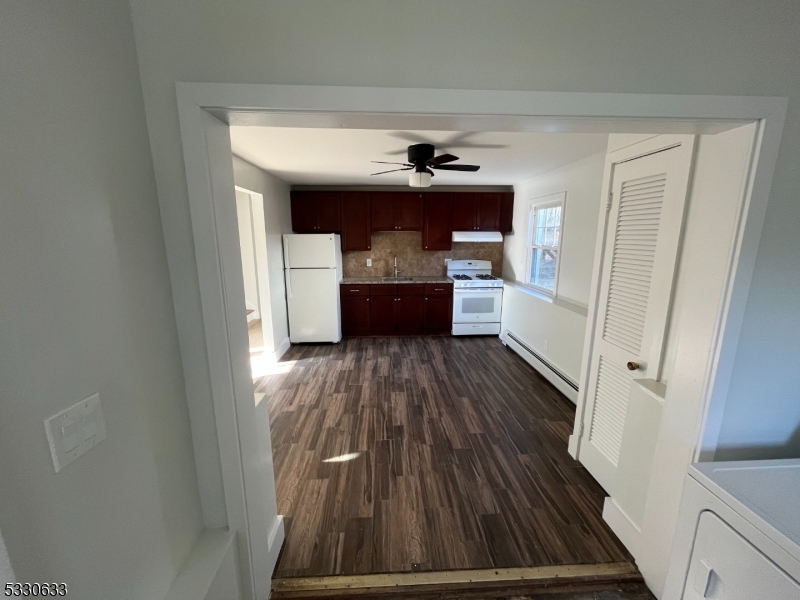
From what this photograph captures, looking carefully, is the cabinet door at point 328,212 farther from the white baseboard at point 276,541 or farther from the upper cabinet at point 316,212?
the white baseboard at point 276,541

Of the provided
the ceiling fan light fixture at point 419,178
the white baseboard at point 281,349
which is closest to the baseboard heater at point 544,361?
the ceiling fan light fixture at point 419,178

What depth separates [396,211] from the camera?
4.77 metres

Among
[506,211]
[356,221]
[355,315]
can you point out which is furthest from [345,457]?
[506,211]

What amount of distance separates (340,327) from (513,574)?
368cm

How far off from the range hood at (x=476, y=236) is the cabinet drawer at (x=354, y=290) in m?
1.61

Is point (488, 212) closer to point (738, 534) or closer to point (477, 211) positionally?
point (477, 211)

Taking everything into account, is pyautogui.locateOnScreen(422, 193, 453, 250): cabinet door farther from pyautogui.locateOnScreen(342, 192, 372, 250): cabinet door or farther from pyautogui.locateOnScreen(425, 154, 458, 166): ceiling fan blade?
pyautogui.locateOnScreen(425, 154, 458, 166): ceiling fan blade

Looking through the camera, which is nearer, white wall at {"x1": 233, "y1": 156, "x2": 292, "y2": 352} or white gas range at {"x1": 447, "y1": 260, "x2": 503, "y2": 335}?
white wall at {"x1": 233, "y1": 156, "x2": 292, "y2": 352}

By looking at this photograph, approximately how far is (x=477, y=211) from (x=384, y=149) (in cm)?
245

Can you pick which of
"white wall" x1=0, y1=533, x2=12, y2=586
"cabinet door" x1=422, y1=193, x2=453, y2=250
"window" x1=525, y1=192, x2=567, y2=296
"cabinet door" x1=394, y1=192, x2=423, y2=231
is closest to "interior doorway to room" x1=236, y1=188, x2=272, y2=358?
"white wall" x1=0, y1=533, x2=12, y2=586

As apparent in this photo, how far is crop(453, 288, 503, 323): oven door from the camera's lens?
15.2 feet

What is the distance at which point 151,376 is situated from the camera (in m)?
0.89

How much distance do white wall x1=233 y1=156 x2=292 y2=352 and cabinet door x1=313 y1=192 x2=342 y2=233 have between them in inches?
17.1

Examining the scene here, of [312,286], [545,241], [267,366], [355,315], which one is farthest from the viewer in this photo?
[355,315]
